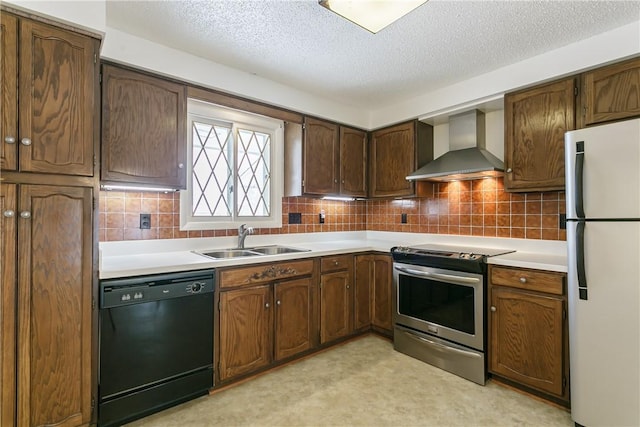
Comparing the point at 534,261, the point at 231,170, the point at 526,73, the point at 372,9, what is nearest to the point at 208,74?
the point at 231,170

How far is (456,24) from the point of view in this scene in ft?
6.49

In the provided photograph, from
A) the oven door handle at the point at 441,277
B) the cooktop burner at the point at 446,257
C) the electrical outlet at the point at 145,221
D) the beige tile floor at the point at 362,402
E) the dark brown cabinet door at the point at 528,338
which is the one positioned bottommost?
the beige tile floor at the point at 362,402

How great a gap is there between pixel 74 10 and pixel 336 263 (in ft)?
7.82

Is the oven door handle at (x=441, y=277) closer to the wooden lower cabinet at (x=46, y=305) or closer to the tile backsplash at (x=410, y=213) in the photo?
the tile backsplash at (x=410, y=213)

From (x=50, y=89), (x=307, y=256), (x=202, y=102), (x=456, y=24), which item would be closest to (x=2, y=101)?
(x=50, y=89)

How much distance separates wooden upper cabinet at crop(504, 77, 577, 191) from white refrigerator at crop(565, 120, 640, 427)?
1.64ft

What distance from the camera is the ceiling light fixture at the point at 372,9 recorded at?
1.56 meters

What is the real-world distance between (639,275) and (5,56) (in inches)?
126

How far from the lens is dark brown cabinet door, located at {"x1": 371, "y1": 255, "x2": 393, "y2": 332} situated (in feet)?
9.95

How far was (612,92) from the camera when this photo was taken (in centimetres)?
202

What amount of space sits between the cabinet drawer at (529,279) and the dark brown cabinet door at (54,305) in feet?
8.38

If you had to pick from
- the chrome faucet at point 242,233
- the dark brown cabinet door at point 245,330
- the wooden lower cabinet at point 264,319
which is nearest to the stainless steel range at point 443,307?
the wooden lower cabinet at point 264,319

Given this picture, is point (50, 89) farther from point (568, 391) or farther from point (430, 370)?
point (568, 391)

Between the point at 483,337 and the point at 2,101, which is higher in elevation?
the point at 2,101
